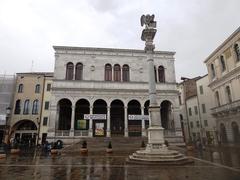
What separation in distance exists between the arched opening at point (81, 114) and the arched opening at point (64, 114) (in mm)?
1531

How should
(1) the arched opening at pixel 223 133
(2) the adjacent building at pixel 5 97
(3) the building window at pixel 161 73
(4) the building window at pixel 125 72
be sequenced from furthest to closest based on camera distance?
(3) the building window at pixel 161 73, (2) the adjacent building at pixel 5 97, (4) the building window at pixel 125 72, (1) the arched opening at pixel 223 133

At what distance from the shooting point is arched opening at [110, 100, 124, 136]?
3239cm

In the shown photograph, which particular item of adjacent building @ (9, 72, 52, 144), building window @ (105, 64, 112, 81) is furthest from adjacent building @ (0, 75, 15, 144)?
building window @ (105, 64, 112, 81)

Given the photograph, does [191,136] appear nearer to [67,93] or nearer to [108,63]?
[108,63]

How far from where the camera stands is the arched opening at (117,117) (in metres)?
32.4

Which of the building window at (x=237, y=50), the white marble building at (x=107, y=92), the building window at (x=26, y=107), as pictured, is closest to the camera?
the building window at (x=237, y=50)

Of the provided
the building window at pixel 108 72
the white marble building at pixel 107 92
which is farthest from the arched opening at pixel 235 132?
the building window at pixel 108 72

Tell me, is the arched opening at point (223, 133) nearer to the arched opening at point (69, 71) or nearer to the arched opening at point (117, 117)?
the arched opening at point (117, 117)

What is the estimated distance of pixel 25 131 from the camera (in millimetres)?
34812

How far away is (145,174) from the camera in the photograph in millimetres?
8531

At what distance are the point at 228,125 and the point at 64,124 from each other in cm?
2496

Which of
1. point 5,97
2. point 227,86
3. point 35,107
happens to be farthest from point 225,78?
point 5,97

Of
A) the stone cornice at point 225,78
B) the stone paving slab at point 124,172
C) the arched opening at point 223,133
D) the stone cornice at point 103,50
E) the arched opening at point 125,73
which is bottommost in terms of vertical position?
the stone paving slab at point 124,172

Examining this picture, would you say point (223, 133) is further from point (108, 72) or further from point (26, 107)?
point (26, 107)
